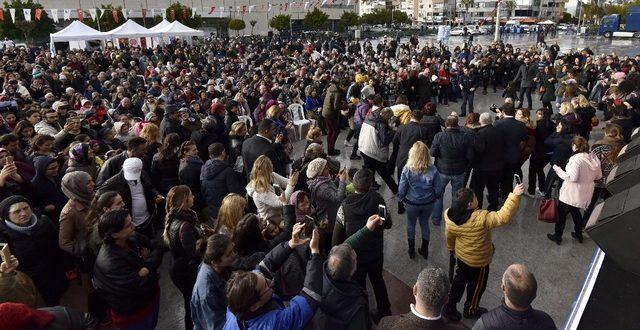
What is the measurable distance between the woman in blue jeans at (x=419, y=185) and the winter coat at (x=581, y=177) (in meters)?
1.66

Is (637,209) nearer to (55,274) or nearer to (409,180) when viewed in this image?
(409,180)

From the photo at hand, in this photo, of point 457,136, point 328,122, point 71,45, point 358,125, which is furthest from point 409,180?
point 71,45

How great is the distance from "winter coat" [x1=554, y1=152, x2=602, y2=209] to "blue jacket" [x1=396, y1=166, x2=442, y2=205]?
161 centimetres

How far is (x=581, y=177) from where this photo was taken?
15.9 ft

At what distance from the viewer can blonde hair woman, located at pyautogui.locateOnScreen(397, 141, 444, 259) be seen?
15.5ft

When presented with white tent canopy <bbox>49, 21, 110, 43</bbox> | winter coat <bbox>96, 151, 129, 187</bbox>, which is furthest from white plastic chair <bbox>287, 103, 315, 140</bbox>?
white tent canopy <bbox>49, 21, 110, 43</bbox>

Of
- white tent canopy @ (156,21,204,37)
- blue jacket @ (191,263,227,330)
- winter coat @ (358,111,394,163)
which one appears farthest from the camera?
white tent canopy @ (156,21,204,37)

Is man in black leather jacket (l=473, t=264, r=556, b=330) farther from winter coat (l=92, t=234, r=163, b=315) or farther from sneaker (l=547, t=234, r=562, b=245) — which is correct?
sneaker (l=547, t=234, r=562, b=245)

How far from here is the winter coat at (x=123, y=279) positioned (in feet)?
9.48

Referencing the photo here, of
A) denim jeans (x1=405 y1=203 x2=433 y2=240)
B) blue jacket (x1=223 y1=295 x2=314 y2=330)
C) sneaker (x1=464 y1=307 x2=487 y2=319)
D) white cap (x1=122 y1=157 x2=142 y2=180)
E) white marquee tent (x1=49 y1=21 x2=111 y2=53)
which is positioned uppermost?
white marquee tent (x1=49 y1=21 x2=111 y2=53)

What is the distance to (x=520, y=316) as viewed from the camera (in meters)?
2.34

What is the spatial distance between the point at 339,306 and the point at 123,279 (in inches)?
63.6

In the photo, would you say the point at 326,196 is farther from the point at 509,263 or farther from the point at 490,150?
the point at 490,150

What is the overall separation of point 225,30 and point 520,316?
183 ft
